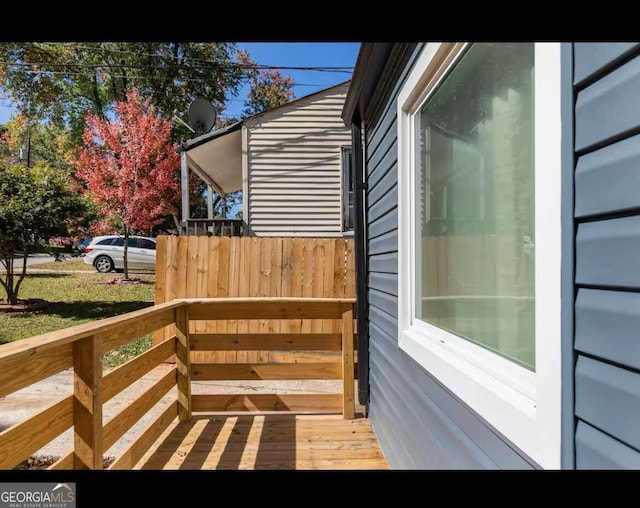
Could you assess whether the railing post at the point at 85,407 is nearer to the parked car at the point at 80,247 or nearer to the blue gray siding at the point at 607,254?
the blue gray siding at the point at 607,254

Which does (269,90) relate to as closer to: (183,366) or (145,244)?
(145,244)

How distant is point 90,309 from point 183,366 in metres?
6.08

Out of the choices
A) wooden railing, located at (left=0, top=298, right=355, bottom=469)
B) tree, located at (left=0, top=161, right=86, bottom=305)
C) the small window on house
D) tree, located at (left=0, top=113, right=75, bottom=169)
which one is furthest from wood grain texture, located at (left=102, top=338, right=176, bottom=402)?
tree, located at (left=0, top=113, right=75, bottom=169)

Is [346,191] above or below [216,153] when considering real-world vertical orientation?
below

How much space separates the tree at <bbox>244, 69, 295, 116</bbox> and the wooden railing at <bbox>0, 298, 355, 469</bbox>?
1504 cm

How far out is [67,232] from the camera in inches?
302

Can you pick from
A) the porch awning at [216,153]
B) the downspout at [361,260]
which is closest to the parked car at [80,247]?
the porch awning at [216,153]

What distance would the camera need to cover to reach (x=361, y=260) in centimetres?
311

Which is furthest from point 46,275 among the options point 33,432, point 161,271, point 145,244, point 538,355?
point 538,355

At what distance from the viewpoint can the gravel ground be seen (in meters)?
2.83

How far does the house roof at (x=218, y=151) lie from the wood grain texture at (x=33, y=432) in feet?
17.6
